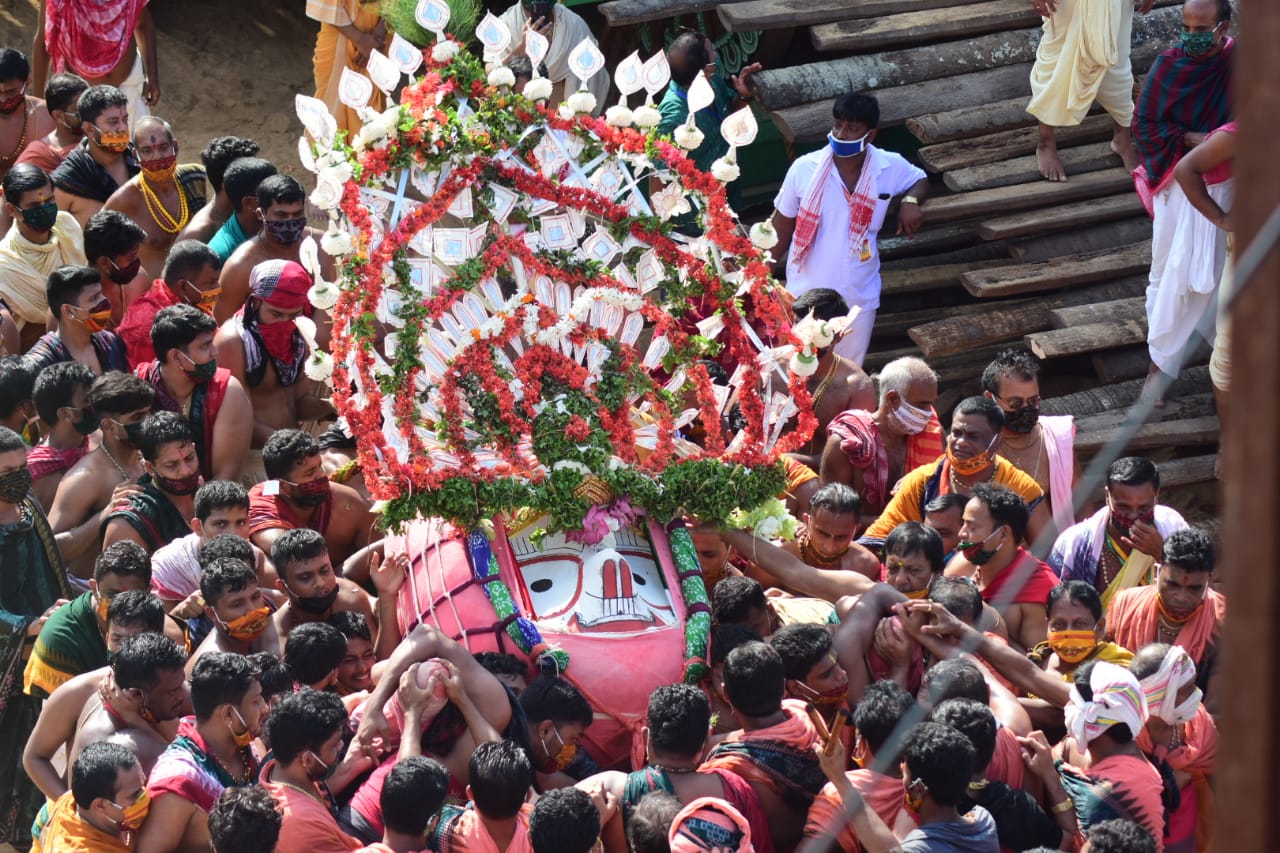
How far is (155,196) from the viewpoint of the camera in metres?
8.80

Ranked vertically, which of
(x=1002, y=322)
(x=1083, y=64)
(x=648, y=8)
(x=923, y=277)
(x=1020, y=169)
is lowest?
(x=1002, y=322)

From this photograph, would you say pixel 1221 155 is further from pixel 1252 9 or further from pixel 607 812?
pixel 1252 9

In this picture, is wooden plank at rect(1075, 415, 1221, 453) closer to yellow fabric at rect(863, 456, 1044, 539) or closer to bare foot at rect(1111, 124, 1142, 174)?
bare foot at rect(1111, 124, 1142, 174)

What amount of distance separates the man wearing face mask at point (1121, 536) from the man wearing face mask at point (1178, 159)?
6.47 feet

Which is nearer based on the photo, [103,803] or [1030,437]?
[103,803]

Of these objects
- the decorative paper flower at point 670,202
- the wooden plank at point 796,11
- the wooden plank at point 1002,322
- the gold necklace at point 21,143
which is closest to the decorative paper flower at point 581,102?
the decorative paper flower at point 670,202

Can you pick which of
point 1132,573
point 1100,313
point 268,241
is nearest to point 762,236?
point 1132,573

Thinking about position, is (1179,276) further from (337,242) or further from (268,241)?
(268,241)

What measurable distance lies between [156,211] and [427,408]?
317cm

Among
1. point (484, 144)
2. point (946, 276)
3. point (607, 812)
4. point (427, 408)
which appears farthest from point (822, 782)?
point (946, 276)

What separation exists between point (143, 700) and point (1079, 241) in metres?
6.52

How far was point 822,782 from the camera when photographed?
509 centimetres

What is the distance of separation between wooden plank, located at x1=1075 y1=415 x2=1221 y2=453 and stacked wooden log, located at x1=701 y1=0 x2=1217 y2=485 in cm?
1

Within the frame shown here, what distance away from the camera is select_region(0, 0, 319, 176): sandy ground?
11.8 meters
